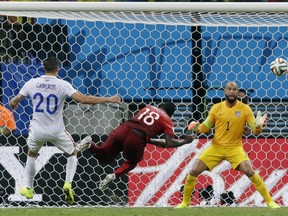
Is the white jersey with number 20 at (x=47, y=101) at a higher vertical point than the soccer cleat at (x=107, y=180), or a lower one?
higher

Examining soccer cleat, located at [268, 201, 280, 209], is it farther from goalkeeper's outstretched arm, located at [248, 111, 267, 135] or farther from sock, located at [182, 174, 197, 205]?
Answer: sock, located at [182, 174, 197, 205]

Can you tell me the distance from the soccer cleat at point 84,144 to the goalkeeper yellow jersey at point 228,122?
1.32 metres

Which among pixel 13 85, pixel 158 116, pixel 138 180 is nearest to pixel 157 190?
pixel 138 180

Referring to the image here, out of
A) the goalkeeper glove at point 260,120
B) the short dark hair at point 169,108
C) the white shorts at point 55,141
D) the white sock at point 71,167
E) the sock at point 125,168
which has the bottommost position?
the sock at point 125,168

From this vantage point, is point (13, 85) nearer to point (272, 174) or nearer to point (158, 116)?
point (158, 116)

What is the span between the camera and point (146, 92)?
13.0m

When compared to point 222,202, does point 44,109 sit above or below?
above

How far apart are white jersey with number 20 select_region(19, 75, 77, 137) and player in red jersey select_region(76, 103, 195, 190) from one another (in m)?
0.91

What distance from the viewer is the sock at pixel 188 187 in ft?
39.8

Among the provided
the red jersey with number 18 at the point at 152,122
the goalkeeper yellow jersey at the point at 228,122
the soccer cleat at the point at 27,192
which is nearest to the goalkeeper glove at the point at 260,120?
the goalkeeper yellow jersey at the point at 228,122

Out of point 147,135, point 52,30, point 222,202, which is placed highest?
point 52,30

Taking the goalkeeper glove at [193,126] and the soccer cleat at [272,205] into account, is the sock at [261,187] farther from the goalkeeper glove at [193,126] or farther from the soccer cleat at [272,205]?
the goalkeeper glove at [193,126]

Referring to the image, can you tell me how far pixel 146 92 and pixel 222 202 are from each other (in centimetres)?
166

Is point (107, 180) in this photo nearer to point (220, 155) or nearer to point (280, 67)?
point (220, 155)
